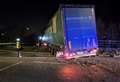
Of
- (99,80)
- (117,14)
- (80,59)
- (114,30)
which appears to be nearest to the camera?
(99,80)

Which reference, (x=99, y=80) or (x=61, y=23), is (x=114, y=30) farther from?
(x=99, y=80)

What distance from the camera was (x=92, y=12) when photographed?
2441 cm

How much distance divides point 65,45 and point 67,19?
181cm

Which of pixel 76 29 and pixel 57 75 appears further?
pixel 76 29

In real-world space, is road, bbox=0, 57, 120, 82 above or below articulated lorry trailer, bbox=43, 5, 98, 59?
below

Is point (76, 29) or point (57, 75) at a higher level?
point (76, 29)

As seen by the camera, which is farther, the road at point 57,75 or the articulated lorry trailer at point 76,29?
the articulated lorry trailer at point 76,29

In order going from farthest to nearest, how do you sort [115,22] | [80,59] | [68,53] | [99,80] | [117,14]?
[117,14] → [115,22] → [80,59] → [68,53] → [99,80]

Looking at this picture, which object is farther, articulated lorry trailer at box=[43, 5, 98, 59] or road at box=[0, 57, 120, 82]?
articulated lorry trailer at box=[43, 5, 98, 59]

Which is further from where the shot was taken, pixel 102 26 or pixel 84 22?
pixel 102 26

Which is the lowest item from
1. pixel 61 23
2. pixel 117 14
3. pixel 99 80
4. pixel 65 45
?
pixel 99 80

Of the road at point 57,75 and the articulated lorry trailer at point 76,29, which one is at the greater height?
the articulated lorry trailer at point 76,29

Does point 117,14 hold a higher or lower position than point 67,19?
higher

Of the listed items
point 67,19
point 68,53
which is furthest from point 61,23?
point 68,53
